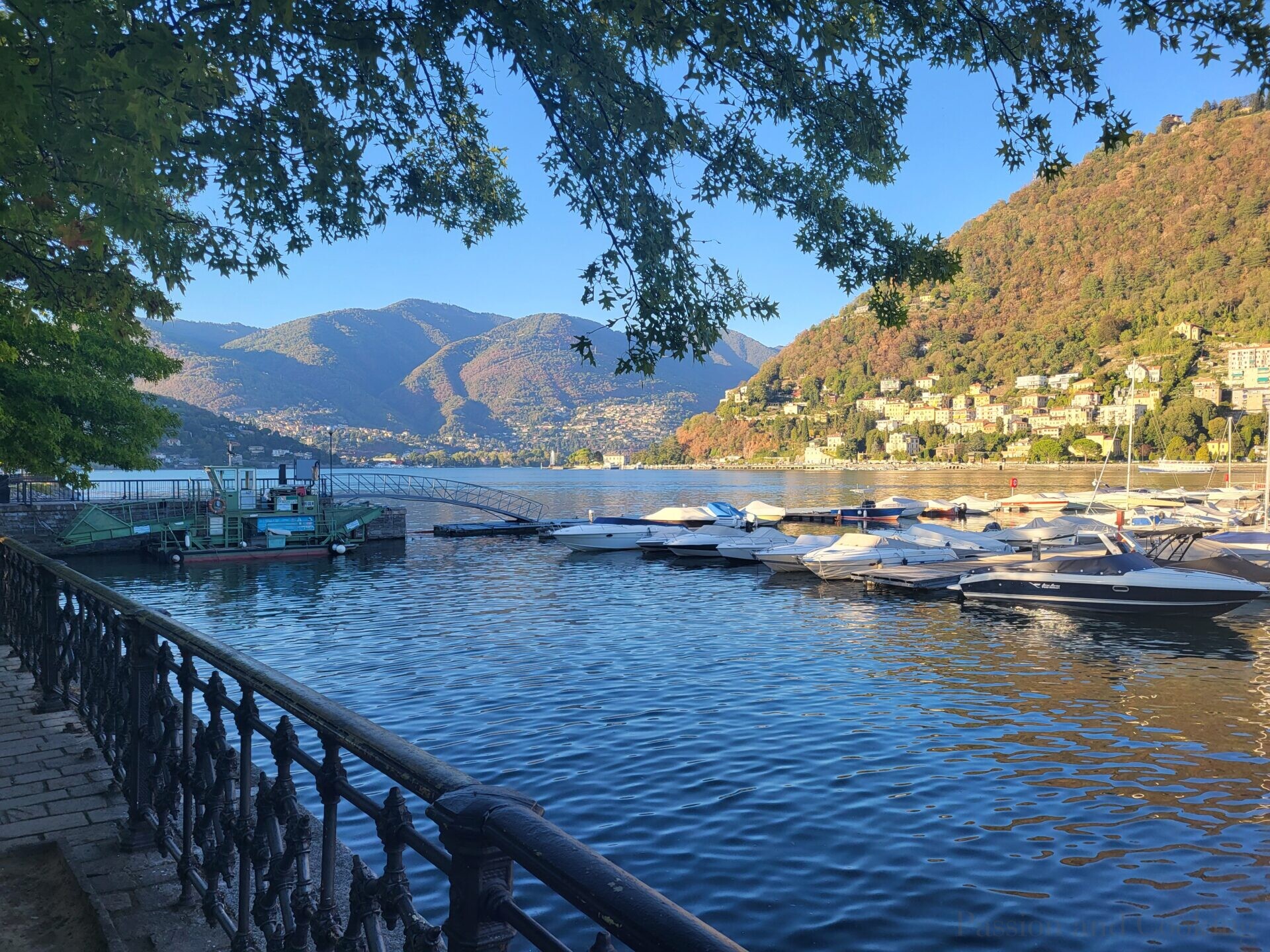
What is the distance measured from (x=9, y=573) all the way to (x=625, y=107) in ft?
29.0

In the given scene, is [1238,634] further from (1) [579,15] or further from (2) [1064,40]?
(1) [579,15]

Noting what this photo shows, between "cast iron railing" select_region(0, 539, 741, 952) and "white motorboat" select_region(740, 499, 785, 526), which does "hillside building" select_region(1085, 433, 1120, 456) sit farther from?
"cast iron railing" select_region(0, 539, 741, 952)

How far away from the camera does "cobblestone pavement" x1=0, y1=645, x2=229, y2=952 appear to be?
12.1 ft

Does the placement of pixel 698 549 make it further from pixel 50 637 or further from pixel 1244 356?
pixel 1244 356

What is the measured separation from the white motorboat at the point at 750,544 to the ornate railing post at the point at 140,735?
32.5m

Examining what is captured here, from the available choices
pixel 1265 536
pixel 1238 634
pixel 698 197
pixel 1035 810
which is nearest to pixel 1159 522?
pixel 1265 536

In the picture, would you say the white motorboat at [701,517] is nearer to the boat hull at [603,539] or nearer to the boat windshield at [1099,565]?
the boat hull at [603,539]

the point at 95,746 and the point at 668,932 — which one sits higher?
the point at 668,932

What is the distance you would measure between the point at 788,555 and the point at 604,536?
41.5ft

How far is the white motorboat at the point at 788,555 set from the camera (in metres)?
33.9

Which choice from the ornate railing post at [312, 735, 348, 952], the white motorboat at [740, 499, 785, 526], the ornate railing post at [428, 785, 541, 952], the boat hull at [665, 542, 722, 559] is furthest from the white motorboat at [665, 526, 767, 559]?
the ornate railing post at [428, 785, 541, 952]

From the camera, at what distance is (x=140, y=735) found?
4617 mm

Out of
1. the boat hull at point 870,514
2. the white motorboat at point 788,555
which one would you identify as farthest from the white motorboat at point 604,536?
the boat hull at point 870,514

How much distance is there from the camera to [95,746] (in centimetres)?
633
